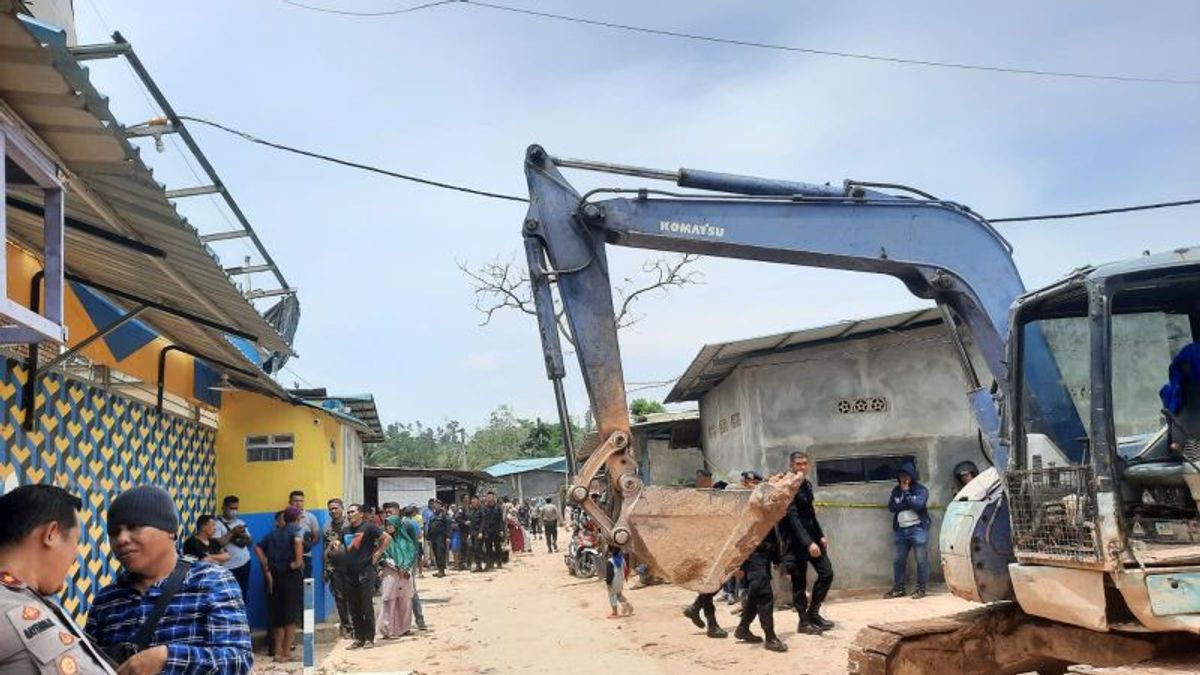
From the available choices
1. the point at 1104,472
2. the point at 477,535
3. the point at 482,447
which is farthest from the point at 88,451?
the point at 482,447

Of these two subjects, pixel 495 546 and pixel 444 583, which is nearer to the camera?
pixel 444 583

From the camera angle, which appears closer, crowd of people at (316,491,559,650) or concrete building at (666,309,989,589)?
crowd of people at (316,491,559,650)

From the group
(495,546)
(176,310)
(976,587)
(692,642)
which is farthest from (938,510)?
(495,546)

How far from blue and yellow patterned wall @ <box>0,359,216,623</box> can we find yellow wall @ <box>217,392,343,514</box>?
153 centimetres

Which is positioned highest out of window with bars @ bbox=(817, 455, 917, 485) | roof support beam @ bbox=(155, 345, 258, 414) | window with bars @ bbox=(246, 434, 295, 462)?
roof support beam @ bbox=(155, 345, 258, 414)

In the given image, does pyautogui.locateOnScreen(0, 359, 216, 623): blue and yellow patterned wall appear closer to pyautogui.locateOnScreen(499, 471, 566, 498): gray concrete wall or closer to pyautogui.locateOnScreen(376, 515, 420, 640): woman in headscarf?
pyautogui.locateOnScreen(376, 515, 420, 640): woman in headscarf

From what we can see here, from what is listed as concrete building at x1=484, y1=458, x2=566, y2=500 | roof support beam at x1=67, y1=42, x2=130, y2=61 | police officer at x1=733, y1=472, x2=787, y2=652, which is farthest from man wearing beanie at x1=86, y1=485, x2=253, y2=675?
concrete building at x1=484, y1=458, x2=566, y2=500

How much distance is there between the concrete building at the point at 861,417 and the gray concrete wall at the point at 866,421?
0.01 metres

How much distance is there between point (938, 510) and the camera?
14.1m

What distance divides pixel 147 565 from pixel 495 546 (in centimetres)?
2414

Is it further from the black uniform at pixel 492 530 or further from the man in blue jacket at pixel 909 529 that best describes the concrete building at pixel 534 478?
the man in blue jacket at pixel 909 529

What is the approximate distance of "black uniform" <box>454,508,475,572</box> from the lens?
2691 cm

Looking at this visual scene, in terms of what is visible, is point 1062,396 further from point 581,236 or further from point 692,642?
point 692,642

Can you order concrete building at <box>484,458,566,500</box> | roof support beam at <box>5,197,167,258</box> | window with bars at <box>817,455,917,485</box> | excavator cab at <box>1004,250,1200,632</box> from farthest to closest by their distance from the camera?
concrete building at <box>484,458,566,500</box> → window with bars at <box>817,455,917,485</box> → roof support beam at <box>5,197,167,258</box> → excavator cab at <box>1004,250,1200,632</box>
